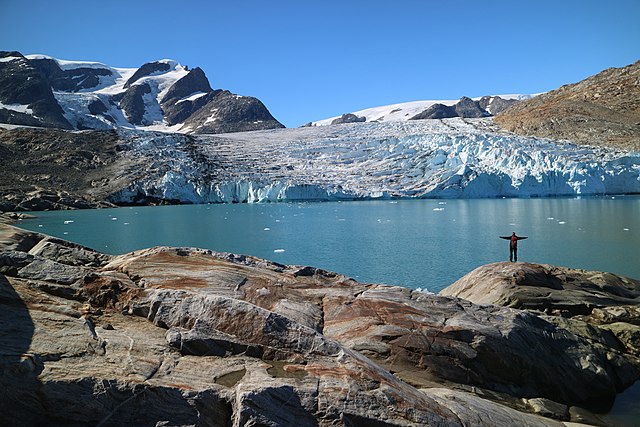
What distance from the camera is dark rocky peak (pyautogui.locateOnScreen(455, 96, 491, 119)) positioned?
474 feet

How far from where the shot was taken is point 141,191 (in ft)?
160

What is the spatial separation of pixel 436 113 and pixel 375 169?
9450 centimetres

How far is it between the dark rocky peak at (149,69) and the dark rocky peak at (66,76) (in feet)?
38.9

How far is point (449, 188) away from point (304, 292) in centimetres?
4169

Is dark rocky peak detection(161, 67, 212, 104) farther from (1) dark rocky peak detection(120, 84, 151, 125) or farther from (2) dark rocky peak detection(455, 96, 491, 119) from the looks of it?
(2) dark rocky peak detection(455, 96, 491, 119)

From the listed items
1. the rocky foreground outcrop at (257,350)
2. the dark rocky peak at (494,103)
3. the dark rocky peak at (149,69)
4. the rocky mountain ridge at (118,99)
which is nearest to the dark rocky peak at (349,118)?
the rocky mountain ridge at (118,99)

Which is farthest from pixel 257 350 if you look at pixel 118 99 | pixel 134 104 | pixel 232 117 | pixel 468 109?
pixel 468 109

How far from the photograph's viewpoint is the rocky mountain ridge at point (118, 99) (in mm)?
94688

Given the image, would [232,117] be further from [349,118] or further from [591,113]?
[591,113]

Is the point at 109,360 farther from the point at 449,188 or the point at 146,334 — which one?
the point at 449,188

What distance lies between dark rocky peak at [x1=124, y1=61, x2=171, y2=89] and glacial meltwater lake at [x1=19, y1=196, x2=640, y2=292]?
466 feet

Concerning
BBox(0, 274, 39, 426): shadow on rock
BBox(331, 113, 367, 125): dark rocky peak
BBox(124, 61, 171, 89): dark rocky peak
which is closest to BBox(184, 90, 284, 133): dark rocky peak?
BBox(331, 113, 367, 125): dark rocky peak

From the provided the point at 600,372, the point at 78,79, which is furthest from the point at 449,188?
the point at 78,79

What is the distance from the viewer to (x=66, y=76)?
488ft
